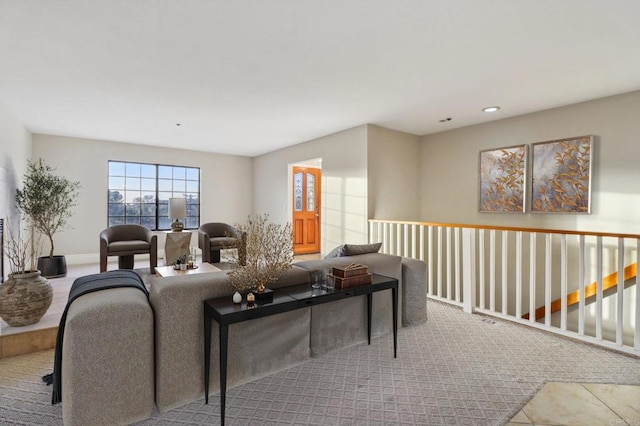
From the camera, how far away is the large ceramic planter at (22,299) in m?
2.49

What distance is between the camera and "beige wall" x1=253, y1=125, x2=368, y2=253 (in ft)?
16.2

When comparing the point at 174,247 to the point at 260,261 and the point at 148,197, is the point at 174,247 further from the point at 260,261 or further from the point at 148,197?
the point at 260,261

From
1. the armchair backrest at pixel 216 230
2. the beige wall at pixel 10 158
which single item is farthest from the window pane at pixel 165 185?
the beige wall at pixel 10 158

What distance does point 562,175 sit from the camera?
397 cm

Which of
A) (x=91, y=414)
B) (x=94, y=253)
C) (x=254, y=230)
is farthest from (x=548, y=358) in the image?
(x=94, y=253)

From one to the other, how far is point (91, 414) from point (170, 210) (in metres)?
4.50

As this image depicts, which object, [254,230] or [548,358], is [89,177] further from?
[548,358]

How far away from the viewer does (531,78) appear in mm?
3117

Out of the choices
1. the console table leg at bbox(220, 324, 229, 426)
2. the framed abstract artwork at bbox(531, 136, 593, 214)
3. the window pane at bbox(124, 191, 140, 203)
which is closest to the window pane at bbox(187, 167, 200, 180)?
the window pane at bbox(124, 191, 140, 203)

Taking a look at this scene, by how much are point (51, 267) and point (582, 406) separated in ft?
20.6

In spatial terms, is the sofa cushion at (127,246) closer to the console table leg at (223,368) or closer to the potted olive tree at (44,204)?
the potted olive tree at (44,204)

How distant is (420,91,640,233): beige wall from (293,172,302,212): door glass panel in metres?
2.63

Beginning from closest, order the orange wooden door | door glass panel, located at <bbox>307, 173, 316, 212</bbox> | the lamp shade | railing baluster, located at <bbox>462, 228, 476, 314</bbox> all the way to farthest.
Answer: railing baluster, located at <bbox>462, 228, 476, 314</bbox> → the lamp shade → the orange wooden door → door glass panel, located at <bbox>307, 173, 316, 212</bbox>

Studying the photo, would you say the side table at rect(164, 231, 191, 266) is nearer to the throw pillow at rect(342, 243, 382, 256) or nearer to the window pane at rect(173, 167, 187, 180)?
the window pane at rect(173, 167, 187, 180)
